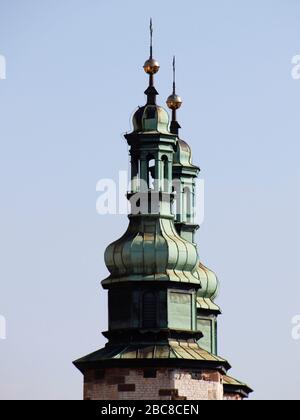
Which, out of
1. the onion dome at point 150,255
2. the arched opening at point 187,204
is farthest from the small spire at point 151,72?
the arched opening at point 187,204

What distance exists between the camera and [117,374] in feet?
467

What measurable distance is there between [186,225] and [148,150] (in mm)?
9307

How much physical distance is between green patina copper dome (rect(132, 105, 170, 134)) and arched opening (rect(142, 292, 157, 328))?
8.37 m

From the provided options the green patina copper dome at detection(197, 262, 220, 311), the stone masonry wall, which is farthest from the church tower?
the green patina copper dome at detection(197, 262, 220, 311)

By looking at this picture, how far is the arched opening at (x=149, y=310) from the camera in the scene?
472ft

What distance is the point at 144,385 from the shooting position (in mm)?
141750

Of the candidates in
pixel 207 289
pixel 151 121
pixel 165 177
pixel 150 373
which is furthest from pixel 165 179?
pixel 207 289

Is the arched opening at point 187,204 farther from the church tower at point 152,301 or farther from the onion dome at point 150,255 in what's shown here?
the onion dome at point 150,255

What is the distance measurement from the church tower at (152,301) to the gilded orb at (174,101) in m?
8.52

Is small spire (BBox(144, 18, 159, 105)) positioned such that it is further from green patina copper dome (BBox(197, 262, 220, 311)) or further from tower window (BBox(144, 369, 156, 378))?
tower window (BBox(144, 369, 156, 378))

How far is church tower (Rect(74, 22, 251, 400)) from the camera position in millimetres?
142125
